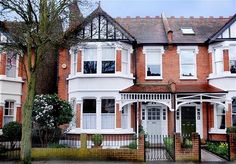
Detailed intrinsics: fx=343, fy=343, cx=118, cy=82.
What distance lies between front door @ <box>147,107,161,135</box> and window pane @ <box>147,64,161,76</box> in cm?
246

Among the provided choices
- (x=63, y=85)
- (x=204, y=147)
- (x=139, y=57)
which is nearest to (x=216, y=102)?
(x=204, y=147)

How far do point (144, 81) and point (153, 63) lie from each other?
60.3 inches

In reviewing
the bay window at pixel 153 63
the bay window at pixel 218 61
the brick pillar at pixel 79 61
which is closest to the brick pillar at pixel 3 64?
the brick pillar at pixel 79 61

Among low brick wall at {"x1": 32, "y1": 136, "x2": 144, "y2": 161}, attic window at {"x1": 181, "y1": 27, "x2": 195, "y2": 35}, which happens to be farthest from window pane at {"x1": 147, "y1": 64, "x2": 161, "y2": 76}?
low brick wall at {"x1": 32, "y1": 136, "x2": 144, "y2": 161}

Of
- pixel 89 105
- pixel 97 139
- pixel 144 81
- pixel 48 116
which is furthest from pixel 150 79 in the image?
pixel 48 116

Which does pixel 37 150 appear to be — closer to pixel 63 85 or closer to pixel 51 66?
pixel 63 85

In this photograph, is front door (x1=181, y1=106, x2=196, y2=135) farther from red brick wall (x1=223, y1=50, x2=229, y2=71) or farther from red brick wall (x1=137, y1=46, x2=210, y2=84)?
red brick wall (x1=223, y1=50, x2=229, y2=71)

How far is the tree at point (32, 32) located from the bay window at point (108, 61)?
6.84 m

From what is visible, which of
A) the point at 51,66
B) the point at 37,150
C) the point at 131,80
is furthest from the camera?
the point at 51,66

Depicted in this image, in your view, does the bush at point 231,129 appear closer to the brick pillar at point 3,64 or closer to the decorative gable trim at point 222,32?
the decorative gable trim at point 222,32

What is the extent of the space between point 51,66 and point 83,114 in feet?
19.5

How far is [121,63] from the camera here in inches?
914

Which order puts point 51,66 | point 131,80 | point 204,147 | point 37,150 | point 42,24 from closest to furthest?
point 42,24 → point 37,150 → point 204,147 → point 131,80 → point 51,66

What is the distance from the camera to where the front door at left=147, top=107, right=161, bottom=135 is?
80.4ft
